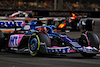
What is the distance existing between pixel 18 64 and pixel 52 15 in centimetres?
2200

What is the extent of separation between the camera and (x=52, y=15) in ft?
92.5

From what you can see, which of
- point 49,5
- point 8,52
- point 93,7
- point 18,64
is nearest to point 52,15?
point 49,5

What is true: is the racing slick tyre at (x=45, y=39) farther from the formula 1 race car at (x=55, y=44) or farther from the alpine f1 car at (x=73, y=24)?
the alpine f1 car at (x=73, y=24)

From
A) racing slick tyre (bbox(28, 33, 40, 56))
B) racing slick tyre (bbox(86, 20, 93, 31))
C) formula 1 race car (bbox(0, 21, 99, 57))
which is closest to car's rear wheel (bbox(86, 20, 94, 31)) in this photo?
racing slick tyre (bbox(86, 20, 93, 31))

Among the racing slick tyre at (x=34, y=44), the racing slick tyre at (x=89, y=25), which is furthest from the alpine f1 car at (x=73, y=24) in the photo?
the racing slick tyre at (x=34, y=44)

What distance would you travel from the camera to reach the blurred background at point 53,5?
26.3m

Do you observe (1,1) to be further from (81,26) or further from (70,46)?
(70,46)

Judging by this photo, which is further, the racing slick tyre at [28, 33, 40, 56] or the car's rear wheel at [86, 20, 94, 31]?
the car's rear wheel at [86, 20, 94, 31]

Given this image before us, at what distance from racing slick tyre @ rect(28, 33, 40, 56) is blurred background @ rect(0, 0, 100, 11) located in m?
18.3

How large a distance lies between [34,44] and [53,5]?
64.8 feet

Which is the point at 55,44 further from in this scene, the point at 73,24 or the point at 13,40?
the point at 73,24

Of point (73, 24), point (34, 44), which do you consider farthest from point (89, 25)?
point (34, 44)

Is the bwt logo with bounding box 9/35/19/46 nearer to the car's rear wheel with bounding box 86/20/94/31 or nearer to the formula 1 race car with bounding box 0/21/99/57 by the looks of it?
the formula 1 race car with bounding box 0/21/99/57

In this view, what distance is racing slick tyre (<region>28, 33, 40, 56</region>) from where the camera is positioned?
7.61 m
